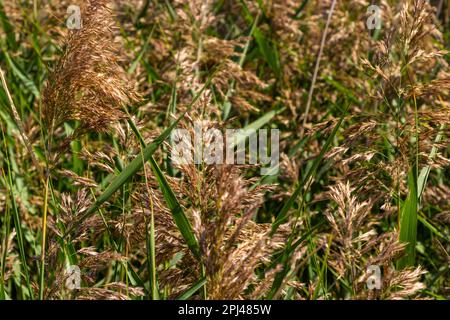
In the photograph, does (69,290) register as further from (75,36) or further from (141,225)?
(75,36)

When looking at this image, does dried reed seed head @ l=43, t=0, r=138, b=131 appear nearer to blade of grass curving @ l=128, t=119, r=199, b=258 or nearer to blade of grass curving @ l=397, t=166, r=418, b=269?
blade of grass curving @ l=128, t=119, r=199, b=258

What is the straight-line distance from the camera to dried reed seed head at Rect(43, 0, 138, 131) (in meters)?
1.73

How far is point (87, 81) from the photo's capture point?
1.75 metres

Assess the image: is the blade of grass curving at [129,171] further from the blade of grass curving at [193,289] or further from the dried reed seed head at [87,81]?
the blade of grass curving at [193,289]

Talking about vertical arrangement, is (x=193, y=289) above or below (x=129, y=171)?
below

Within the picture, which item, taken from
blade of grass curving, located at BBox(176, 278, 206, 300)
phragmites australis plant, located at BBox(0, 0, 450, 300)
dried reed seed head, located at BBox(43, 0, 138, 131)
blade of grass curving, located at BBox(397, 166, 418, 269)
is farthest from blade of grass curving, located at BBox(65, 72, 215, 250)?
blade of grass curving, located at BBox(397, 166, 418, 269)

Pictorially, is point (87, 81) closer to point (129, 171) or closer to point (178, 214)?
point (129, 171)

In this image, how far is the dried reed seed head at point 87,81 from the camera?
173cm

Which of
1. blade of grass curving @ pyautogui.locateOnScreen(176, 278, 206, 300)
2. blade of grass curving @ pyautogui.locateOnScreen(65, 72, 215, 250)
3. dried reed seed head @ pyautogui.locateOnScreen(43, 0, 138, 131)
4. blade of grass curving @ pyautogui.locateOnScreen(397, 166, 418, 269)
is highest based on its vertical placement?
dried reed seed head @ pyautogui.locateOnScreen(43, 0, 138, 131)

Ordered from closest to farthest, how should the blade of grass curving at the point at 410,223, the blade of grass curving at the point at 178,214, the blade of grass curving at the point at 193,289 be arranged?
the blade of grass curving at the point at 193,289 < the blade of grass curving at the point at 178,214 < the blade of grass curving at the point at 410,223

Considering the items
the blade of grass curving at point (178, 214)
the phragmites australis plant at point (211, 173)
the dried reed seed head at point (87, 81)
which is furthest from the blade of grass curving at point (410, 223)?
the dried reed seed head at point (87, 81)

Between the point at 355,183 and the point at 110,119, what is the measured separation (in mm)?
640

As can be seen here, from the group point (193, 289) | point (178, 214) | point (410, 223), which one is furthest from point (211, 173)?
point (410, 223)
